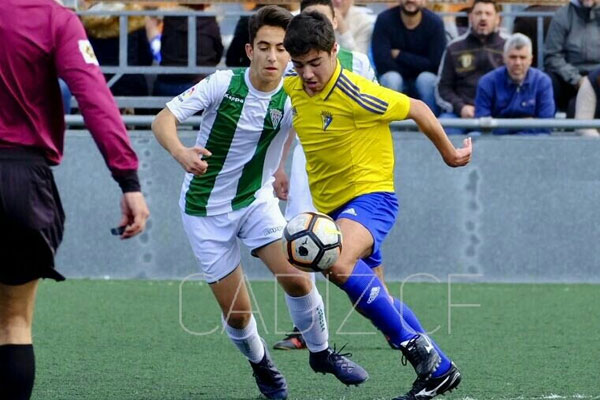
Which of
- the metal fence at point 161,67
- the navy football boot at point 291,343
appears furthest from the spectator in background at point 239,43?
the navy football boot at point 291,343

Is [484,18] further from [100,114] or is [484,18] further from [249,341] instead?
[100,114]

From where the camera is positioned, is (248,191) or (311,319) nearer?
(311,319)

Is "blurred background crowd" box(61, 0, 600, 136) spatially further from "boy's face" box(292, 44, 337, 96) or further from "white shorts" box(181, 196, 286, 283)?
"boy's face" box(292, 44, 337, 96)

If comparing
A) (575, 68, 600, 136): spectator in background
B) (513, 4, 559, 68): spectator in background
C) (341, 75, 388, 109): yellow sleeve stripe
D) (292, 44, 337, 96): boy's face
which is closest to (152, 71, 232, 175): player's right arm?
(292, 44, 337, 96): boy's face

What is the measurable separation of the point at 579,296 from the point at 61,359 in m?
4.77

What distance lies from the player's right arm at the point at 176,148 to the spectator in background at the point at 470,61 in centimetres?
540

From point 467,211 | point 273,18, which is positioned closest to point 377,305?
point 273,18

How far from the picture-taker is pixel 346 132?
6266 mm

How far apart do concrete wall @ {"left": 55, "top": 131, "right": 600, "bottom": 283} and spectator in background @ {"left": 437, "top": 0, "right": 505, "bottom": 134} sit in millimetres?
400

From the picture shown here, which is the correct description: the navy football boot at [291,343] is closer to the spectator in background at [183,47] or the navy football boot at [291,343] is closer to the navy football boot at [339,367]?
the navy football boot at [339,367]

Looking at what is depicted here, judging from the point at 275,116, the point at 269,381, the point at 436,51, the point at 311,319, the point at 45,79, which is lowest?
the point at 269,381

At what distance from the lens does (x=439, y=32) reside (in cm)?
1175

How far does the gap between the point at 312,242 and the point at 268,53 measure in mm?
1209

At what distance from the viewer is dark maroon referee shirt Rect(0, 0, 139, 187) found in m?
4.50
